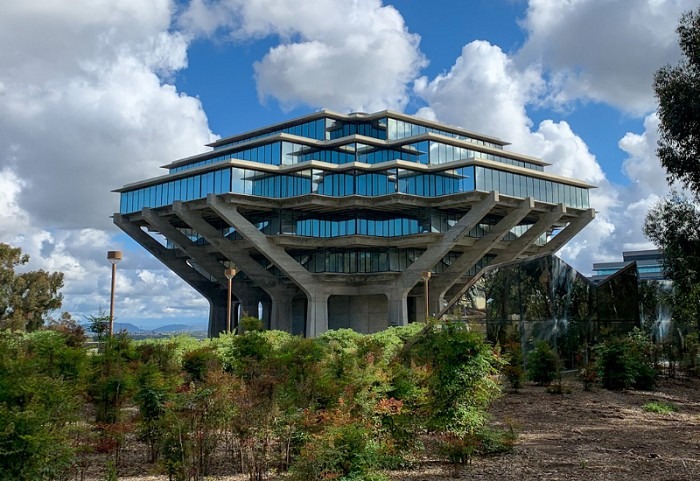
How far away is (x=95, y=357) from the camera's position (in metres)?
14.4

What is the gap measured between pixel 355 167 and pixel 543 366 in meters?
37.1

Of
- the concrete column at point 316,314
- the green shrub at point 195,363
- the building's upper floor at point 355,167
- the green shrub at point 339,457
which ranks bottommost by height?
the green shrub at point 339,457

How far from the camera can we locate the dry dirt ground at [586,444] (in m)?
8.97

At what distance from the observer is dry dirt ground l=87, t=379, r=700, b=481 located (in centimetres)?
897

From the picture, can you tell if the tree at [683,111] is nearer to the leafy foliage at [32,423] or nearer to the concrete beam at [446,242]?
the leafy foliage at [32,423]

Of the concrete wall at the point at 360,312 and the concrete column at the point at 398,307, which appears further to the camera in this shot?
the concrete wall at the point at 360,312

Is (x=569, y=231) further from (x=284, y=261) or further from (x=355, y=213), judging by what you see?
(x=284, y=261)

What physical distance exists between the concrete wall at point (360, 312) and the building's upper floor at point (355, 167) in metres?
13.1

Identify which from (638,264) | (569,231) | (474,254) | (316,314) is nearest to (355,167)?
(474,254)

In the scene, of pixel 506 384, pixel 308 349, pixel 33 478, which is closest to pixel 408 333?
pixel 506 384

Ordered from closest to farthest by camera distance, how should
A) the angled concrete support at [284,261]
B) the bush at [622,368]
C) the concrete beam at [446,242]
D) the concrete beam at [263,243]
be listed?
the bush at [622,368], the concrete beam at [446,242], the concrete beam at [263,243], the angled concrete support at [284,261]

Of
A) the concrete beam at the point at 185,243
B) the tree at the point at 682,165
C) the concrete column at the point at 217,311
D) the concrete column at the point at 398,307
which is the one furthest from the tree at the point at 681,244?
the concrete column at the point at 217,311

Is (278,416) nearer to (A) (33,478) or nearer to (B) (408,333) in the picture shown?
Answer: (A) (33,478)

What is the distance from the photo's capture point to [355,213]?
190 ft
